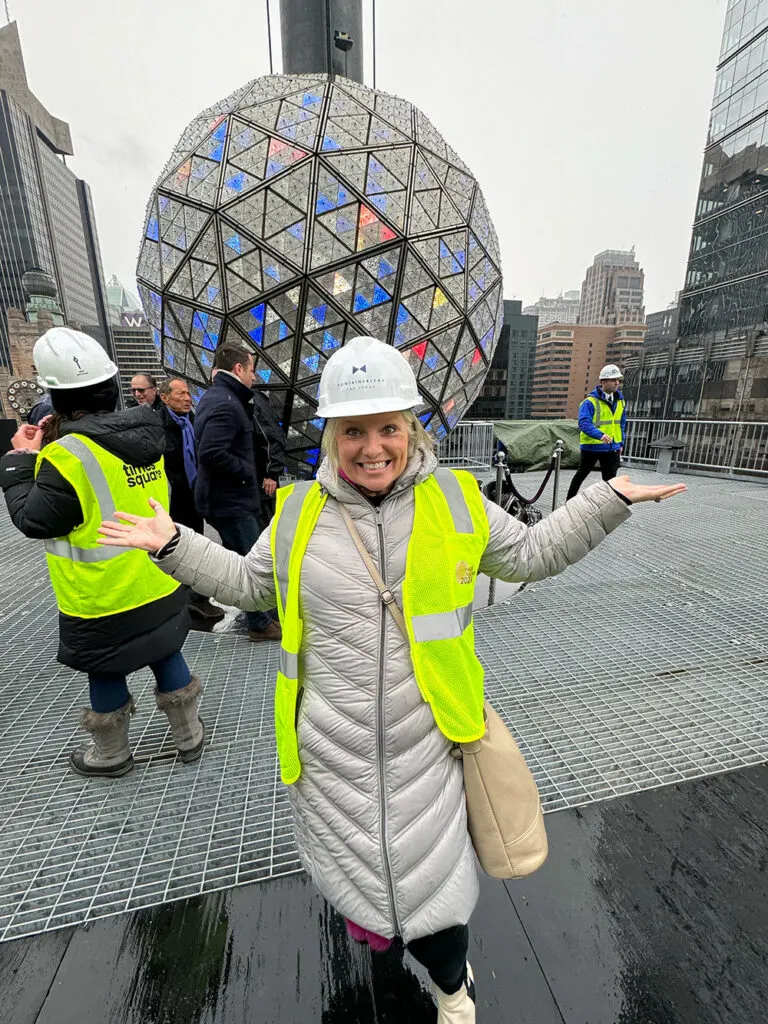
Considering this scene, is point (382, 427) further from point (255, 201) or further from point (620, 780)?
point (620, 780)

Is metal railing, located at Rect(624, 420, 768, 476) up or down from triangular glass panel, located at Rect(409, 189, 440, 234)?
down

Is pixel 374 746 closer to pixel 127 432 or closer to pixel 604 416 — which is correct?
pixel 127 432

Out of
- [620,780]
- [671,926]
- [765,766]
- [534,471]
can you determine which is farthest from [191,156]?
[534,471]

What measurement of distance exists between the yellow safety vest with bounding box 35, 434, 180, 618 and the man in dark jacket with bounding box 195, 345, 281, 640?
0.90 meters

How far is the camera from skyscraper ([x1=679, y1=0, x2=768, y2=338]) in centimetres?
2917

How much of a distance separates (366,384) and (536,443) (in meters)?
9.78

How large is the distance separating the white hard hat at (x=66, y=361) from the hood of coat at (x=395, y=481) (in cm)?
115

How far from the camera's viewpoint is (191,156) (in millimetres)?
2406

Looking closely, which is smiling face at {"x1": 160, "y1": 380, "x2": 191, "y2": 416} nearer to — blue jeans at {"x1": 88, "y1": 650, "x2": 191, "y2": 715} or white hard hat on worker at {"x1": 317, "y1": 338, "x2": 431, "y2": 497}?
blue jeans at {"x1": 88, "y1": 650, "x2": 191, "y2": 715}

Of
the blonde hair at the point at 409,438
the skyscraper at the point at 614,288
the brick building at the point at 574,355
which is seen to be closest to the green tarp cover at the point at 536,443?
the blonde hair at the point at 409,438

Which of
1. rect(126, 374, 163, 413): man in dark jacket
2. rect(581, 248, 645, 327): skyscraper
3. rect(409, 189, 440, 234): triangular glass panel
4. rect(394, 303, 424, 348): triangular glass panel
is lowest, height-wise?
rect(126, 374, 163, 413): man in dark jacket

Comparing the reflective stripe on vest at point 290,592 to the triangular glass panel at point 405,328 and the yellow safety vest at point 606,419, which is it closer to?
the triangular glass panel at point 405,328

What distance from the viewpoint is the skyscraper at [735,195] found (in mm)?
29172

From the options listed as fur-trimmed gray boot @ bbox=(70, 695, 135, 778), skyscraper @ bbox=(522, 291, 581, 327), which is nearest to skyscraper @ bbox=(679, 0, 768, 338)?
fur-trimmed gray boot @ bbox=(70, 695, 135, 778)
